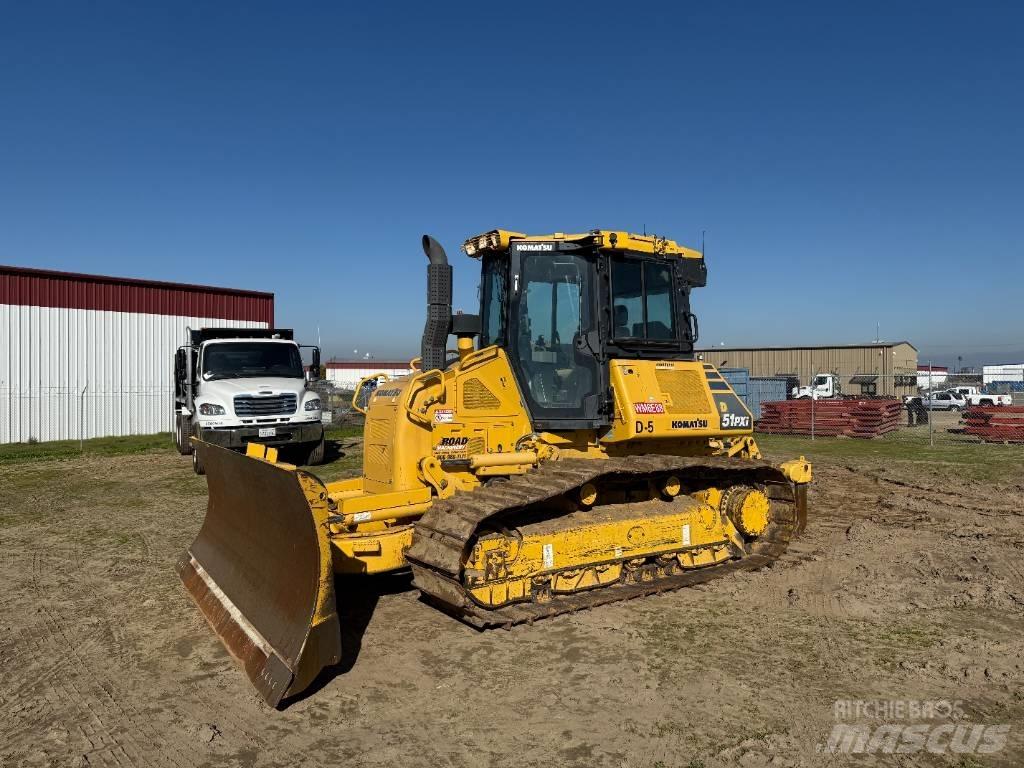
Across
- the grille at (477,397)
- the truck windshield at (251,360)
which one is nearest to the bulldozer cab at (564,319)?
the grille at (477,397)

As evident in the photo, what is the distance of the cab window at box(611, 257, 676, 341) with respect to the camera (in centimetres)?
736

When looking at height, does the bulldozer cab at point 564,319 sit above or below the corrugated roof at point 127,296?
below

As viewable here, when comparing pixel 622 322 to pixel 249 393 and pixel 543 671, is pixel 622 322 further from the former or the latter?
pixel 249 393

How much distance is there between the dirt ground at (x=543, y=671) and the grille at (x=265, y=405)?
6.90m

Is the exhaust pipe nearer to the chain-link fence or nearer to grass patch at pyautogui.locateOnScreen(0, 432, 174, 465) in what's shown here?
the chain-link fence

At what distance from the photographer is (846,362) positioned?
1651 inches

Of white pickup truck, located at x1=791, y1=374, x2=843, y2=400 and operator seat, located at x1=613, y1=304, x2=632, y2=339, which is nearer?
operator seat, located at x1=613, y1=304, x2=632, y2=339

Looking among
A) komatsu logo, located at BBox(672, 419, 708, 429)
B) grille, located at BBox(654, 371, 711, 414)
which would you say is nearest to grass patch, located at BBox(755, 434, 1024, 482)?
grille, located at BBox(654, 371, 711, 414)

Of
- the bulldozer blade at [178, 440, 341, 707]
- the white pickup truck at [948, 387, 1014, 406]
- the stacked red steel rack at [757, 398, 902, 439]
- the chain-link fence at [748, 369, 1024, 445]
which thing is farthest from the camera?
the white pickup truck at [948, 387, 1014, 406]

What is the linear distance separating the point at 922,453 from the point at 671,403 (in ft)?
42.8

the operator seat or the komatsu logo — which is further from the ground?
the operator seat

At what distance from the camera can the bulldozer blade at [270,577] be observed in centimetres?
475

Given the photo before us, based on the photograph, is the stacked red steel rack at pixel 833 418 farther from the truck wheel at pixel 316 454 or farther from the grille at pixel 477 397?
the grille at pixel 477 397

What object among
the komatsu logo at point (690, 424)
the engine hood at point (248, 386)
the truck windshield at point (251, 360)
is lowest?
the komatsu logo at point (690, 424)
